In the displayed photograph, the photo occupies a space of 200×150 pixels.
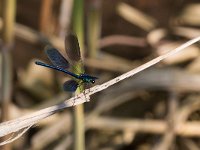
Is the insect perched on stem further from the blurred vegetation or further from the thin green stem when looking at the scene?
the blurred vegetation

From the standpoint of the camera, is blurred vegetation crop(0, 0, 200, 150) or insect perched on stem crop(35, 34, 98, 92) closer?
insect perched on stem crop(35, 34, 98, 92)

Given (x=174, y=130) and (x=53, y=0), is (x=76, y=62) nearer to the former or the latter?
(x=174, y=130)

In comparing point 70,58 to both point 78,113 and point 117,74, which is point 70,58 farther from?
point 117,74

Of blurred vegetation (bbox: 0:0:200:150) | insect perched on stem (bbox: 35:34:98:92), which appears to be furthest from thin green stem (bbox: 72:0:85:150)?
blurred vegetation (bbox: 0:0:200:150)

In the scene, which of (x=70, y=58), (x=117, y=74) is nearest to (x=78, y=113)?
(x=70, y=58)

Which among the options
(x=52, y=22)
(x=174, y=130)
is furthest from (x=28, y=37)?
(x=174, y=130)
